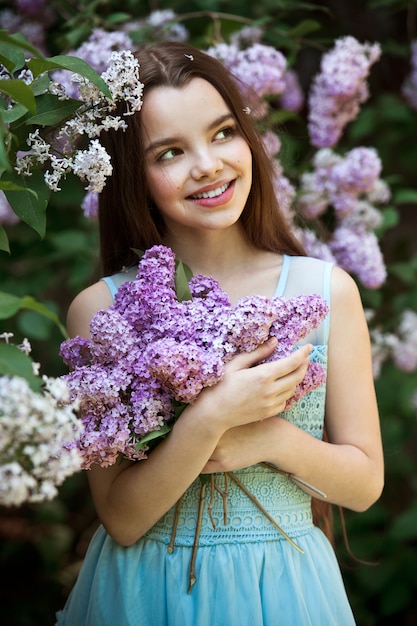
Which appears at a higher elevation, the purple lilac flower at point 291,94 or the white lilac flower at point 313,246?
the purple lilac flower at point 291,94

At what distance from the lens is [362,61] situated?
2172 millimetres

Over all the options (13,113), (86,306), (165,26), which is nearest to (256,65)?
(165,26)

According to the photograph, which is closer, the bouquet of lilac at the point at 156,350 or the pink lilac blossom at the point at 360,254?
the bouquet of lilac at the point at 156,350

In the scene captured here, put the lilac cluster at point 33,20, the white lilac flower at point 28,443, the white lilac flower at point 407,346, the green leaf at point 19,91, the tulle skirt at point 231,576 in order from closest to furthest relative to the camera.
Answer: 1. the white lilac flower at point 28,443
2. the green leaf at point 19,91
3. the tulle skirt at point 231,576
4. the white lilac flower at point 407,346
5. the lilac cluster at point 33,20

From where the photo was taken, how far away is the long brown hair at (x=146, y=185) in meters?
1.49

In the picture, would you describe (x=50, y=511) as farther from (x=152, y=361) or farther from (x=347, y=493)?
(x=152, y=361)

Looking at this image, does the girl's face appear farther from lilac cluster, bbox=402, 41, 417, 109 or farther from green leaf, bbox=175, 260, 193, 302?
lilac cluster, bbox=402, 41, 417, 109

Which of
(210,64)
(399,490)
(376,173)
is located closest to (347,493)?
(210,64)

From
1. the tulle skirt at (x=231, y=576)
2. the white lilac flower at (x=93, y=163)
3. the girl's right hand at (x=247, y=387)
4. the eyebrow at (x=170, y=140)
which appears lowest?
the tulle skirt at (x=231, y=576)

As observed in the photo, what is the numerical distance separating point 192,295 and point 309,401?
346mm

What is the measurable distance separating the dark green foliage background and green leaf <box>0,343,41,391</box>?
1.37 meters

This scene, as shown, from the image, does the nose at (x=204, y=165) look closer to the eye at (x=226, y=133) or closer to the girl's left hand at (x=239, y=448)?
the eye at (x=226, y=133)

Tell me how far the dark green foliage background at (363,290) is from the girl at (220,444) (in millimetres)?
730

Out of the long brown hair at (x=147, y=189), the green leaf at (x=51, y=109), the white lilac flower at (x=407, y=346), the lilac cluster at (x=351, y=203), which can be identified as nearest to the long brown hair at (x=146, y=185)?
the long brown hair at (x=147, y=189)
